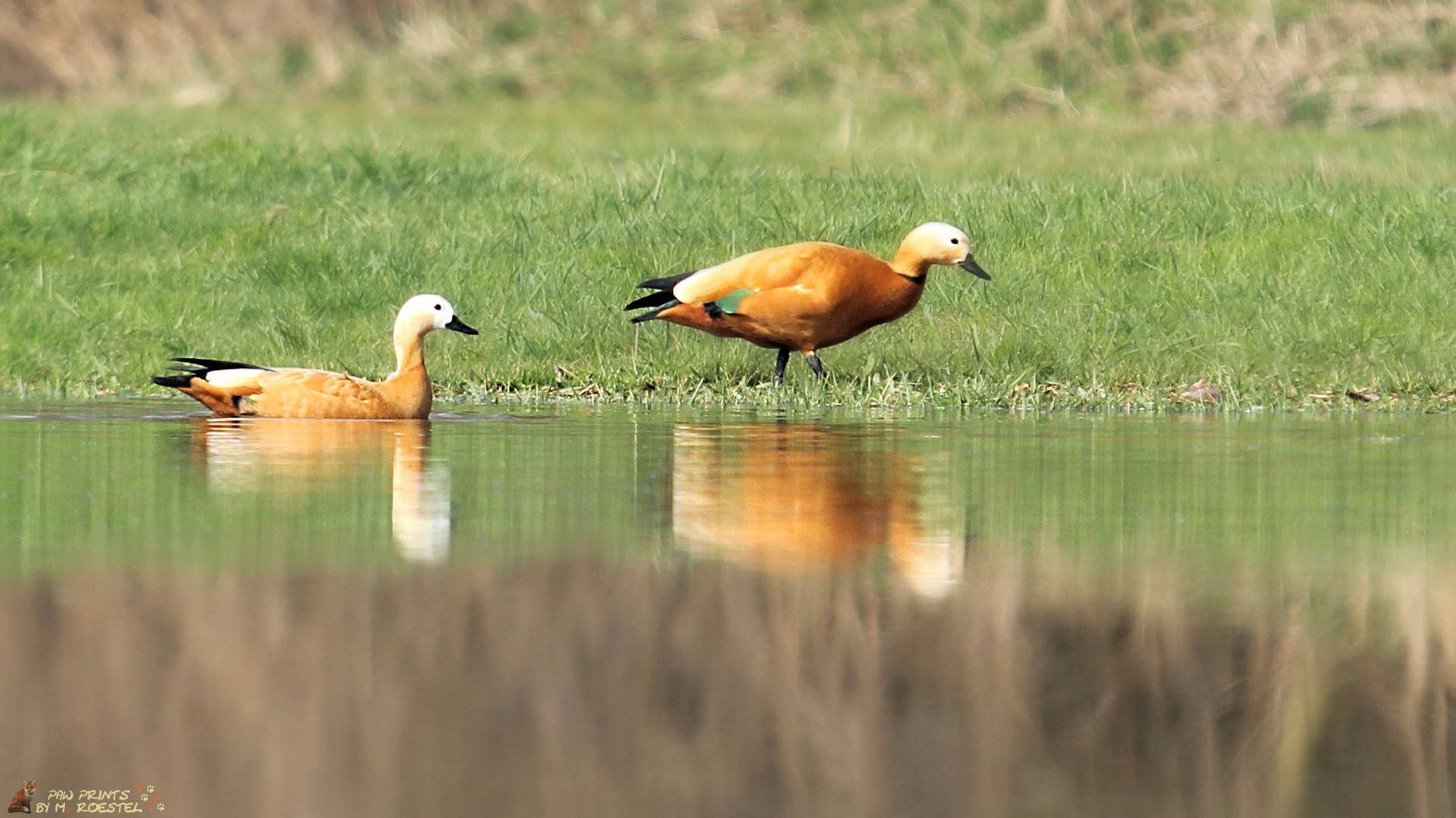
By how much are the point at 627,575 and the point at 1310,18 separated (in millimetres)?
17580

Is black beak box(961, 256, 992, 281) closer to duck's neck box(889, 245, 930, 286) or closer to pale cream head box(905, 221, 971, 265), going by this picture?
pale cream head box(905, 221, 971, 265)

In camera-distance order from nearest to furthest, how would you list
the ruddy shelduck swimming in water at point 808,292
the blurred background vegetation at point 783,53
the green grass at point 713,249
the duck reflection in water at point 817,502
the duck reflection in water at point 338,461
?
the duck reflection in water at point 817,502
the duck reflection in water at point 338,461
the ruddy shelduck swimming in water at point 808,292
the green grass at point 713,249
the blurred background vegetation at point 783,53

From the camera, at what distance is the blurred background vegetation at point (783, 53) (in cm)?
2161

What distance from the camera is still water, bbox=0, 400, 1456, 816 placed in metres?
4.24

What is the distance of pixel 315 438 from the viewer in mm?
10016

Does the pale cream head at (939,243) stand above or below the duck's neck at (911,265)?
above

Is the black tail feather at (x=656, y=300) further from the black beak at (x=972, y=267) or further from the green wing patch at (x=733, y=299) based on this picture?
the black beak at (x=972, y=267)

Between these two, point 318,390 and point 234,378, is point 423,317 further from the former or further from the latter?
point 234,378

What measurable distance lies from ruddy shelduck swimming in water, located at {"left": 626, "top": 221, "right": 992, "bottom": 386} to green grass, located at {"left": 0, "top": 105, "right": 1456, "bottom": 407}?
0.34 meters

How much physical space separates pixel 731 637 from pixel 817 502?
7.55ft

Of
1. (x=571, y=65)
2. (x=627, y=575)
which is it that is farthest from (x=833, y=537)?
(x=571, y=65)

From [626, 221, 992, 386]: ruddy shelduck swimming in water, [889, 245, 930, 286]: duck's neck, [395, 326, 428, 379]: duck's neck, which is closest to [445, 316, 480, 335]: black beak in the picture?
[395, 326, 428, 379]: duck's neck

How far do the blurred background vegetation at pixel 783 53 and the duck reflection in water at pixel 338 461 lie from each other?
11.7 metres

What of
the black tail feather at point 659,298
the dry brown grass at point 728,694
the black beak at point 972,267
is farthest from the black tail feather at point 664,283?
the dry brown grass at point 728,694
